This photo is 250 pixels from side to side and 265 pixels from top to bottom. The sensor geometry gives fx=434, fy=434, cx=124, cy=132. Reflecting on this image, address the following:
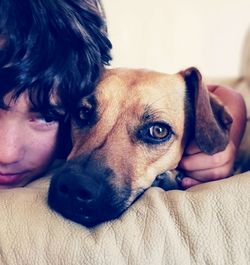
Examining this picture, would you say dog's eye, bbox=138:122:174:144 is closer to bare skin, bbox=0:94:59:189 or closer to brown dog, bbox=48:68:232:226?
brown dog, bbox=48:68:232:226

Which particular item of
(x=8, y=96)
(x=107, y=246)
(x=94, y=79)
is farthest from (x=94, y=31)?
(x=107, y=246)

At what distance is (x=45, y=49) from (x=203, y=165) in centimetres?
53

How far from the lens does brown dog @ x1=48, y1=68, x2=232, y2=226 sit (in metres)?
1.01

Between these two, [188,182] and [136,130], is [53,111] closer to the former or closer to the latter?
[136,130]

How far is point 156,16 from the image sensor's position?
7.68ft

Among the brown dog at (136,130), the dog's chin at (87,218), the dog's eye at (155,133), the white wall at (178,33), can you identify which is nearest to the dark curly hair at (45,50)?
the brown dog at (136,130)

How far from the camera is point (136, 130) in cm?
114

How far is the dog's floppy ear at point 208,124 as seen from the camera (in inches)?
46.0

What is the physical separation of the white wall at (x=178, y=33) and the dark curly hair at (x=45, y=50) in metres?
1.13

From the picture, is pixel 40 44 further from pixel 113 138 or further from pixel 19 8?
pixel 113 138

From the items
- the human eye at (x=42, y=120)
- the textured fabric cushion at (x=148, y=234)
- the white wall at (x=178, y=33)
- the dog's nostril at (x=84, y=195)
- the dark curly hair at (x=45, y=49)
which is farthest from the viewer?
the white wall at (x=178, y=33)

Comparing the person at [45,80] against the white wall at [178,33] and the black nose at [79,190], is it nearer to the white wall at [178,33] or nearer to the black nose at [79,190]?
the black nose at [79,190]

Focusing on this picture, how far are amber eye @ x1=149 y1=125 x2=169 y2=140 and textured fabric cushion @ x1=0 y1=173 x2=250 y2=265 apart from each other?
0.97 ft

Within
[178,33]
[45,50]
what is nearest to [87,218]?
[45,50]
